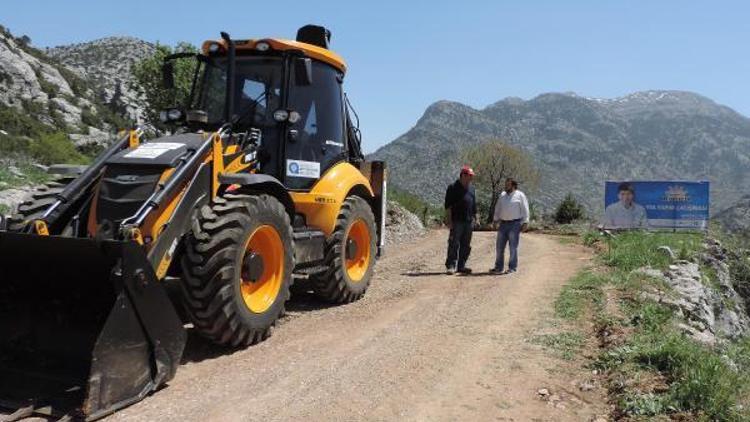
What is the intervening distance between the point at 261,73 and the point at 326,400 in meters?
3.82

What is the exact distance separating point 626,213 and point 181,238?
19.2 m

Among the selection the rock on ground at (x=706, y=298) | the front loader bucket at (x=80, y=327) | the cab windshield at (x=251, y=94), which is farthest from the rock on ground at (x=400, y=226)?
the front loader bucket at (x=80, y=327)

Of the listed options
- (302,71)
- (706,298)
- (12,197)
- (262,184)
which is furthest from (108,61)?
(262,184)

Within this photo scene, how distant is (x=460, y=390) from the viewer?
15.0 feet

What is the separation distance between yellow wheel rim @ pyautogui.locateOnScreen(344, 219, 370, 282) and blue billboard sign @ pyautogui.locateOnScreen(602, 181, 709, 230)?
50.4 feet

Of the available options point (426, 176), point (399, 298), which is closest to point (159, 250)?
point (399, 298)

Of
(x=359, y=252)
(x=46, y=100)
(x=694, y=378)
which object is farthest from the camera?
(x=46, y=100)

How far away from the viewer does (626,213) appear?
21.3 m

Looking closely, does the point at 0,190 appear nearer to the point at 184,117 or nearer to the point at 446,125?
the point at 184,117

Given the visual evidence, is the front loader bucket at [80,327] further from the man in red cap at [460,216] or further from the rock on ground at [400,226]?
the rock on ground at [400,226]

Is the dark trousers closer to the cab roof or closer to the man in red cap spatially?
the man in red cap

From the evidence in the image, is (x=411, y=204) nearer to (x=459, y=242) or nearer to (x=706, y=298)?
(x=706, y=298)

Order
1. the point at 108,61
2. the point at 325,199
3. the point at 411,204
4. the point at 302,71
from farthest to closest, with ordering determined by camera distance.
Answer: the point at 108,61 < the point at 411,204 < the point at 325,199 < the point at 302,71

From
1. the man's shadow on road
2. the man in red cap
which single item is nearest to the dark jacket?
the man in red cap
